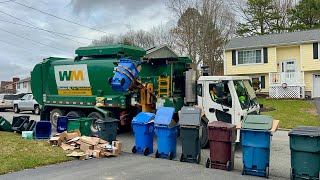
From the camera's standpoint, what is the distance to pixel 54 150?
9.38m

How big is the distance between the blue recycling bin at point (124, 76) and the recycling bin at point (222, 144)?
14.6 ft

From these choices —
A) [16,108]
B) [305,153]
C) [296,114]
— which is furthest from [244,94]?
[16,108]

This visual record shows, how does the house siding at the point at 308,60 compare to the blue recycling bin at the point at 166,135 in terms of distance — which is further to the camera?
the house siding at the point at 308,60

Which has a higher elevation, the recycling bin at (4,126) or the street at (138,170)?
the recycling bin at (4,126)

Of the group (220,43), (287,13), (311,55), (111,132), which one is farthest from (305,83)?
(111,132)

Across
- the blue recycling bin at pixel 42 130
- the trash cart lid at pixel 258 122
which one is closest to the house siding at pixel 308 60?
the trash cart lid at pixel 258 122

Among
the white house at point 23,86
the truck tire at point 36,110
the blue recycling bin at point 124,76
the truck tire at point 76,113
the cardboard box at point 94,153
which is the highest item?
the white house at point 23,86

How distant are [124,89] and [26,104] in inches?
648

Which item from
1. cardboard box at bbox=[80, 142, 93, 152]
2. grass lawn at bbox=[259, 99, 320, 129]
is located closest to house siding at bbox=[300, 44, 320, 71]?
grass lawn at bbox=[259, 99, 320, 129]

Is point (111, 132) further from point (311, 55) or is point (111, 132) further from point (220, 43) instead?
point (220, 43)

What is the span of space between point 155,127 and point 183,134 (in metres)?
0.96

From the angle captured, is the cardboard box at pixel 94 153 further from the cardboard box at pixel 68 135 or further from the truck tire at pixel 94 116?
the truck tire at pixel 94 116

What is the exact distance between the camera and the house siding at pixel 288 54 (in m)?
27.8

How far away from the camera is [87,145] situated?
30.7 ft
